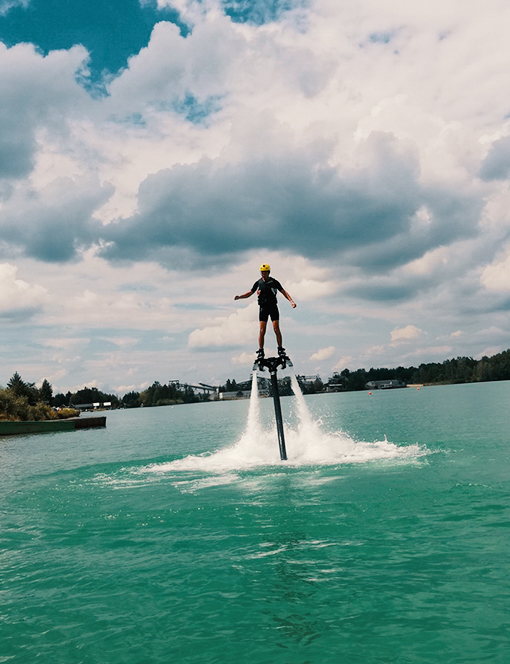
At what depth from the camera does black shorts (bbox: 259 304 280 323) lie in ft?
76.6

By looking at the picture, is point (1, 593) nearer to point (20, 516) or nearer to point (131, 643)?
point (131, 643)

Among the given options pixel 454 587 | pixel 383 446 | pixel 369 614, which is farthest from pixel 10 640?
pixel 383 446

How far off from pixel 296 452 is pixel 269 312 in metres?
10.6

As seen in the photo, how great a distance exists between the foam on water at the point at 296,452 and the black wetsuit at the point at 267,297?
12.7 feet

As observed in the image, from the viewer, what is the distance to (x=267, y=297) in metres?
23.2

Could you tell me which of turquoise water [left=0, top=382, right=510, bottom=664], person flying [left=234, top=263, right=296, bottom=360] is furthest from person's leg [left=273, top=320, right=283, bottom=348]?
turquoise water [left=0, top=382, right=510, bottom=664]

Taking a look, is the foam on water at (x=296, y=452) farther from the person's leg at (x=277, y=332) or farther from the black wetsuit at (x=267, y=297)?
the black wetsuit at (x=267, y=297)

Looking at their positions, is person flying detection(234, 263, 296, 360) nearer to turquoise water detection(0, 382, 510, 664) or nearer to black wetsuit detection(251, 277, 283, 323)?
black wetsuit detection(251, 277, 283, 323)

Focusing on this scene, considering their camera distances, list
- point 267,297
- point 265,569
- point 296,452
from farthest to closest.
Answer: point 296,452
point 267,297
point 265,569

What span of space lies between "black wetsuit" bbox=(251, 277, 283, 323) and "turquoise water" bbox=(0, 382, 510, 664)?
719 cm

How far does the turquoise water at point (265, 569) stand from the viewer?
807cm

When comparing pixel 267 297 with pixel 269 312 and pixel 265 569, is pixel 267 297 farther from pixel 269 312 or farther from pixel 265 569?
pixel 265 569

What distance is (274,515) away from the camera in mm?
16469

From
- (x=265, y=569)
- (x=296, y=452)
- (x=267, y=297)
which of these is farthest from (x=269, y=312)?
(x=265, y=569)
